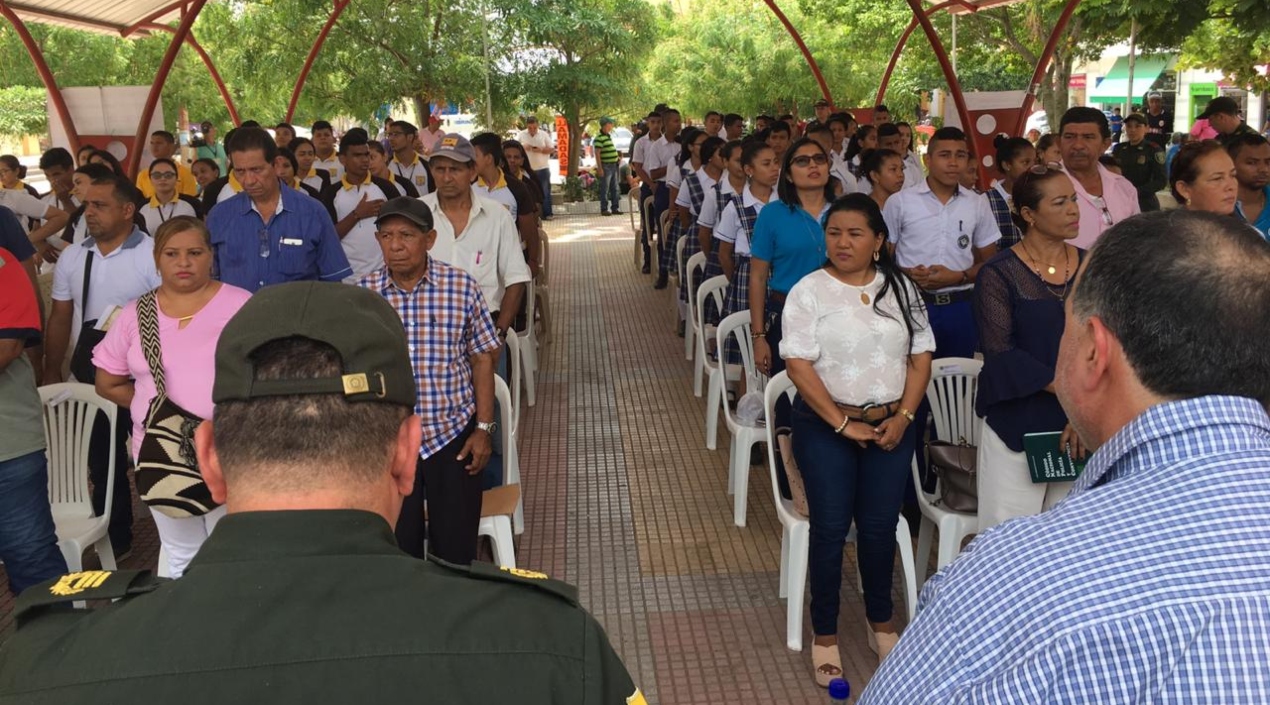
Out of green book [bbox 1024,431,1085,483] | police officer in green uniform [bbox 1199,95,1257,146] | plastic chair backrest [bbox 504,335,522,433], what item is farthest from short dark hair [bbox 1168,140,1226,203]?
police officer in green uniform [bbox 1199,95,1257,146]

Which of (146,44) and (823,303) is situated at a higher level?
(146,44)

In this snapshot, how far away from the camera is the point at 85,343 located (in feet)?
15.1

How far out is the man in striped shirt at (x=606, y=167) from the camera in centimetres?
1725

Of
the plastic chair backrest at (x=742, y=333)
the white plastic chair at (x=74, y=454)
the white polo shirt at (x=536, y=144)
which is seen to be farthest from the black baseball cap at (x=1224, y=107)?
the white polo shirt at (x=536, y=144)

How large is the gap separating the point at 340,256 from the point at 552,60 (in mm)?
14416

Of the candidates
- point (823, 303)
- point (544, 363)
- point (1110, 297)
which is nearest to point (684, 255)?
point (544, 363)

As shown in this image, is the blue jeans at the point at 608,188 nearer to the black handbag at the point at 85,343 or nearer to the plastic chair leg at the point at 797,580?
the black handbag at the point at 85,343

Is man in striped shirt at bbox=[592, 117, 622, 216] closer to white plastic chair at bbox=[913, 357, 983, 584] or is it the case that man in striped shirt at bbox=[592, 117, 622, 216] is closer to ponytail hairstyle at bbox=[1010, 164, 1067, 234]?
white plastic chair at bbox=[913, 357, 983, 584]

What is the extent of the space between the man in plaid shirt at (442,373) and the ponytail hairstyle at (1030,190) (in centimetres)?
182

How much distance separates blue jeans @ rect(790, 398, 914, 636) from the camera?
3.44 metres

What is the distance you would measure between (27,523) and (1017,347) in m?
3.14

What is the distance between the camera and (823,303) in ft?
11.4

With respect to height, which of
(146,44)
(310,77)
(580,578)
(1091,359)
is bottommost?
(580,578)

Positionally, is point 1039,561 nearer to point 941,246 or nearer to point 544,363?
point 941,246
